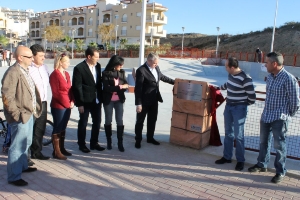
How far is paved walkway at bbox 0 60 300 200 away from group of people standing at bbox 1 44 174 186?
23 centimetres

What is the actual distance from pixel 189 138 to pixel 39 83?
282 centimetres

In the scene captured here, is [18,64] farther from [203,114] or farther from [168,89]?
[168,89]

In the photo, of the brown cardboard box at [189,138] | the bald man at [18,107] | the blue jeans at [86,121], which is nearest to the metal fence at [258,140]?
the brown cardboard box at [189,138]

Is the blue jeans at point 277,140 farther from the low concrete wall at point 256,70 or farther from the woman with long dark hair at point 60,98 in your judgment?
the low concrete wall at point 256,70

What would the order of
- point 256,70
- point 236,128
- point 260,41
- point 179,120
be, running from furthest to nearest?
point 260,41 → point 256,70 → point 179,120 → point 236,128

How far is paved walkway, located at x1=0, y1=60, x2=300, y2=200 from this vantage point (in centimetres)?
367

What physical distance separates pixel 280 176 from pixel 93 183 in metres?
2.65

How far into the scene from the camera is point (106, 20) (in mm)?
59344

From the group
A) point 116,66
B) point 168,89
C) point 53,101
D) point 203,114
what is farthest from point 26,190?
point 168,89

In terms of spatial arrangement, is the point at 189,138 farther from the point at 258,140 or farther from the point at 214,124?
the point at 258,140

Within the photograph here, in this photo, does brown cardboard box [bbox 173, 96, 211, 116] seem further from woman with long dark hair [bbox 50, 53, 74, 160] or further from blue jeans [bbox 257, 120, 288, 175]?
woman with long dark hair [bbox 50, 53, 74, 160]

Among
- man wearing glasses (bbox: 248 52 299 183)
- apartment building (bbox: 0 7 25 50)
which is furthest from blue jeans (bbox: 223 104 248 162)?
apartment building (bbox: 0 7 25 50)

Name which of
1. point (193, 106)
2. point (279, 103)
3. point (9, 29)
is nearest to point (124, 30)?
point (9, 29)

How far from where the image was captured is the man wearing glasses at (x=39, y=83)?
4.35m
